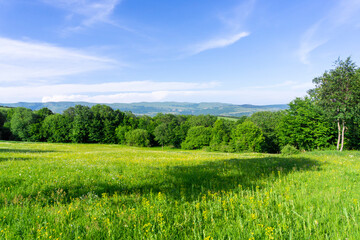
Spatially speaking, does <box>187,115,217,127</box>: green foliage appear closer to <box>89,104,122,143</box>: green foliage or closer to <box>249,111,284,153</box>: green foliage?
<box>249,111,284,153</box>: green foliage

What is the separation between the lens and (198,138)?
94688 mm

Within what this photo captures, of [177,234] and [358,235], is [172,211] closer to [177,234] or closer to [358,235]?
[177,234]

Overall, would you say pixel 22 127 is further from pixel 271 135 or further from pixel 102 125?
pixel 271 135

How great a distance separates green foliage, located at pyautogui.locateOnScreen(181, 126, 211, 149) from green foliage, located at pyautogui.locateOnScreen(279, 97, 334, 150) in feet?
119

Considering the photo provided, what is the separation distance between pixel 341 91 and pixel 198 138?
6316 cm

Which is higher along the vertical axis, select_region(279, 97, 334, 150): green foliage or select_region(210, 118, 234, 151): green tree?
select_region(279, 97, 334, 150): green foliage

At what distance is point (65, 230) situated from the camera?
392 cm

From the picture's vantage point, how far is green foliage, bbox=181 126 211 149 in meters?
94.4

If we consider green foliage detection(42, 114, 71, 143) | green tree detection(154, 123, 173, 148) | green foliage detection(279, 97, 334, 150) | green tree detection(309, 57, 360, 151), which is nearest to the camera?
green tree detection(309, 57, 360, 151)

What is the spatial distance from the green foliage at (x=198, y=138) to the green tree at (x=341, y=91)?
194 feet

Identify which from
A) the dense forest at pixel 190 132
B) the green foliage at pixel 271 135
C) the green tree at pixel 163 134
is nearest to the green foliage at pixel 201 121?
the dense forest at pixel 190 132

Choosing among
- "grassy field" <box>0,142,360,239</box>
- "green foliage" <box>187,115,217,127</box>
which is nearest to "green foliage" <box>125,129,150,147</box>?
"green foliage" <box>187,115,217,127</box>

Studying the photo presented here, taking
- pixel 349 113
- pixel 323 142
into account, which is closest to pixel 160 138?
pixel 323 142

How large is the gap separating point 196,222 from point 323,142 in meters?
66.8
